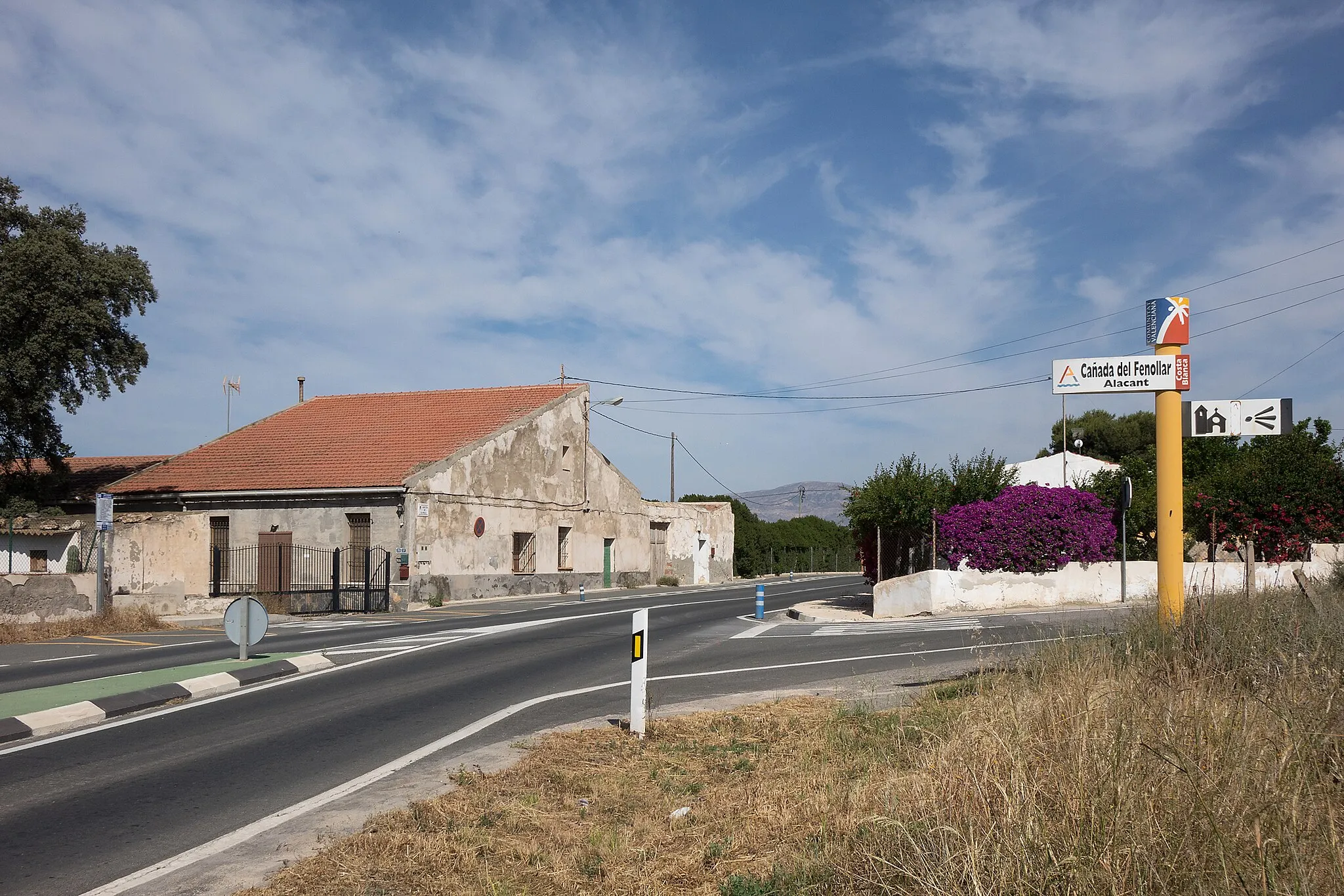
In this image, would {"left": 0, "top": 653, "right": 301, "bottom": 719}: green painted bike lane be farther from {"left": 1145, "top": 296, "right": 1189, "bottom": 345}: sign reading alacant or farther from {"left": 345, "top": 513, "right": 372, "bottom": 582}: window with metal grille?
{"left": 345, "top": 513, "right": 372, "bottom": 582}: window with metal grille

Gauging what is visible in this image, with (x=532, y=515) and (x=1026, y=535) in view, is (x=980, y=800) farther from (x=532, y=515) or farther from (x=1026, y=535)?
(x=532, y=515)

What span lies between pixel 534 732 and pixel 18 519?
29.9m

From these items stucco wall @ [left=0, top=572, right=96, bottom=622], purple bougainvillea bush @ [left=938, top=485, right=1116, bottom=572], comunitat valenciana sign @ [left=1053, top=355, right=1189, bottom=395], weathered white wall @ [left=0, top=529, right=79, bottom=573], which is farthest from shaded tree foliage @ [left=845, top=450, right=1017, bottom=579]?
weathered white wall @ [left=0, top=529, right=79, bottom=573]

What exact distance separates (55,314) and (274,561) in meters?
9.52

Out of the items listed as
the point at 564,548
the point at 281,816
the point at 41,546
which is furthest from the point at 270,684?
the point at 564,548

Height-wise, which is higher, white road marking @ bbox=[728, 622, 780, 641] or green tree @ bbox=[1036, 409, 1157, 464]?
green tree @ bbox=[1036, 409, 1157, 464]

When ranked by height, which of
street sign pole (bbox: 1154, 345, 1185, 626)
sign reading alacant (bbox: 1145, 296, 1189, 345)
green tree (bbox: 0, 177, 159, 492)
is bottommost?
street sign pole (bbox: 1154, 345, 1185, 626)

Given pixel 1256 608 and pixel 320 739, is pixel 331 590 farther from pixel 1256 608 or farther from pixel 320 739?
pixel 1256 608

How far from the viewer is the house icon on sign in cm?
1101

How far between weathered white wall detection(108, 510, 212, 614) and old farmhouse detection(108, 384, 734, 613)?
1.7 inches

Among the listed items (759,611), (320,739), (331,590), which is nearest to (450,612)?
(331,590)

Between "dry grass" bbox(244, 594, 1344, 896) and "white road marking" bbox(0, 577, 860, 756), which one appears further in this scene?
"white road marking" bbox(0, 577, 860, 756)

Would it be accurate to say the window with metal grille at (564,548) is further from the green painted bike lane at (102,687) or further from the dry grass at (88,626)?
the green painted bike lane at (102,687)

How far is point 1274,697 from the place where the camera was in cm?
530
